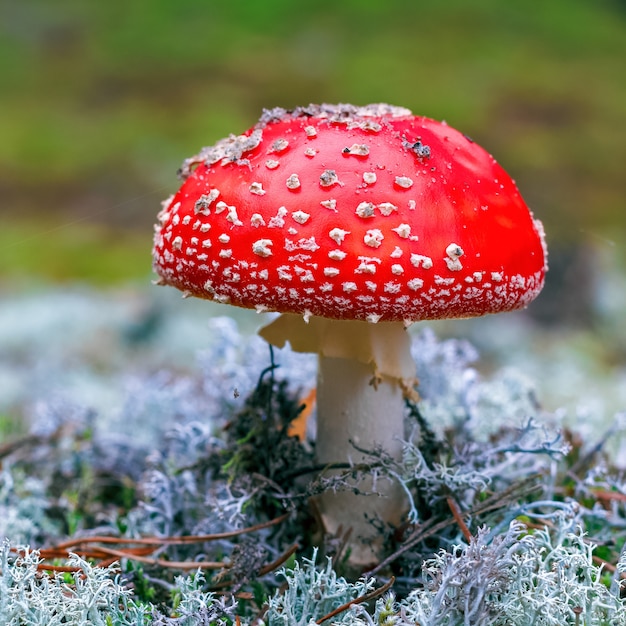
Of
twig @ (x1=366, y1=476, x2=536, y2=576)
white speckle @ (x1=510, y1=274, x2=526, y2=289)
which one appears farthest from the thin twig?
white speckle @ (x1=510, y1=274, x2=526, y2=289)

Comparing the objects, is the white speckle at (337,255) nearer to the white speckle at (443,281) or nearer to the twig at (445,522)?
the white speckle at (443,281)

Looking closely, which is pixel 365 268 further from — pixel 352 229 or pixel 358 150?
pixel 358 150

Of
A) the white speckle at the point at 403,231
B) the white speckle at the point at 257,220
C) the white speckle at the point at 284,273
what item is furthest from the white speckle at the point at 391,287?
the white speckle at the point at 257,220

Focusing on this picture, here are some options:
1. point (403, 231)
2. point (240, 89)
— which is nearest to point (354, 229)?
point (403, 231)

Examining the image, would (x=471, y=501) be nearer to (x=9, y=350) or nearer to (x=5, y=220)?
(x=9, y=350)

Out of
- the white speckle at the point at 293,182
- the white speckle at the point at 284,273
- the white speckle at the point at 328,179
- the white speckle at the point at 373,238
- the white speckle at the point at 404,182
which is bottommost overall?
the white speckle at the point at 284,273
